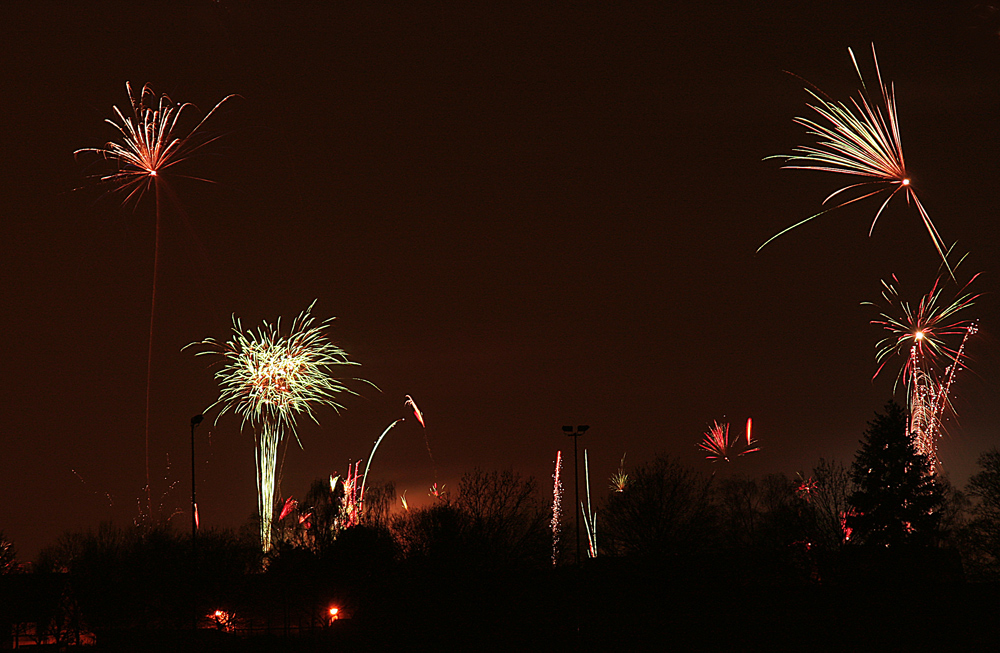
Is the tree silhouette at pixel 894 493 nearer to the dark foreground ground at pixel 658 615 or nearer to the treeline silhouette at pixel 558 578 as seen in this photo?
the treeline silhouette at pixel 558 578

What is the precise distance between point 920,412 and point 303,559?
1217 inches

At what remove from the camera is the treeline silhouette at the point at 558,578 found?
33.0 meters

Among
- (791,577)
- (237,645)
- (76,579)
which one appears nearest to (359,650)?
(237,645)

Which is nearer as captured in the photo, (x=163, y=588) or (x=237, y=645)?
(x=237, y=645)

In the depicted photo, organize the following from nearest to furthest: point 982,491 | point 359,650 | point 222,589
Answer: point 359,650 < point 222,589 < point 982,491

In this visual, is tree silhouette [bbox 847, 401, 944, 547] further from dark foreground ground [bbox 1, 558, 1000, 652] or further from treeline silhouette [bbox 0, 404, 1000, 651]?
dark foreground ground [bbox 1, 558, 1000, 652]

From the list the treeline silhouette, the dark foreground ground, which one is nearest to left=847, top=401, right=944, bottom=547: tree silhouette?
the treeline silhouette

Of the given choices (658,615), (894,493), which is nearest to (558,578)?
(658,615)

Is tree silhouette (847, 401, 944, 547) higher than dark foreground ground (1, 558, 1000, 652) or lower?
higher

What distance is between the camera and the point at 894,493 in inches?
1930

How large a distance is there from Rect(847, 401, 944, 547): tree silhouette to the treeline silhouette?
0.26ft

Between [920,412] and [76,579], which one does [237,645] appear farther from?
[920,412]

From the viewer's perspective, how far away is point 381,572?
45.9m

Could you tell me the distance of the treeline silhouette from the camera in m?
33.0
